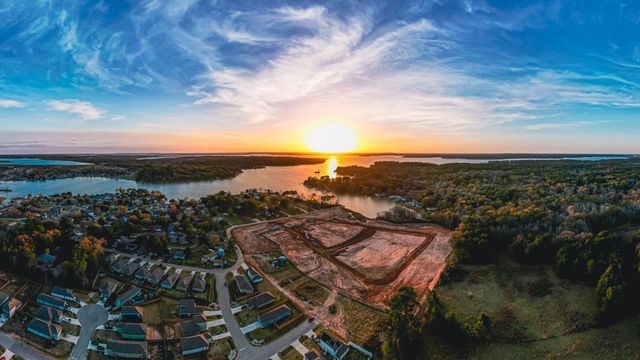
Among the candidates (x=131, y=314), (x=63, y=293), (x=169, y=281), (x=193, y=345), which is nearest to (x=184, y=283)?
(x=169, y=281)

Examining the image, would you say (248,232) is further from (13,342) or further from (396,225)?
(13,342)

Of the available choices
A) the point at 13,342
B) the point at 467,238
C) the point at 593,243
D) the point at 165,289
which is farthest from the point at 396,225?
the point at 13,342

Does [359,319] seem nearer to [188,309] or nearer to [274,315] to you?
[274,315]

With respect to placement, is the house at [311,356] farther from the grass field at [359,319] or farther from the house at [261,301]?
the house at [261,301]

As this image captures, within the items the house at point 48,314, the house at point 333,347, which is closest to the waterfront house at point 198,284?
the house at point 48,314

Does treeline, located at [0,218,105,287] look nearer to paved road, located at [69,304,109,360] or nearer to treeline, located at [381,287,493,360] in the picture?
paved road, located at [69,304,109,360]

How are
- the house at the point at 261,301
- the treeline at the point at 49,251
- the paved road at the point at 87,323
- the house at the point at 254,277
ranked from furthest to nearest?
1. the house at the point at 254,277
2. the treeline at the point at 49,251
3. the house at the point at 261,301
4. the paved road at the point at 87,323

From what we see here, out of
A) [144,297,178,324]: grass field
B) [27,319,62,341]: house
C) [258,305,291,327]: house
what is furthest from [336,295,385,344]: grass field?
[27,319,62,341]: house
